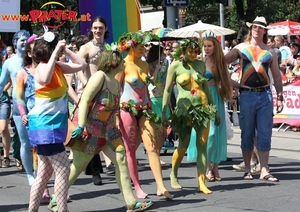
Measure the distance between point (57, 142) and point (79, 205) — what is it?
1.56 meters

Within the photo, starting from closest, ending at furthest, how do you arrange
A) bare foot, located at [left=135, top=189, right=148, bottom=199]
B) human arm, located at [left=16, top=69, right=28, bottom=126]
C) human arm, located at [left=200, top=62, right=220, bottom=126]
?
human arm, located at [left=16, top=69, right=28, bottom=126] → bare foot, located at [left=135, top=189, right=148, bottom=199] → human arm, located at [left=200, top=62, right=220, bottom=126]

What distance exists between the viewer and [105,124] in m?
7.57

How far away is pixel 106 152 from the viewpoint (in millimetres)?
7586

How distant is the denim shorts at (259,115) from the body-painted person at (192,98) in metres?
1.03

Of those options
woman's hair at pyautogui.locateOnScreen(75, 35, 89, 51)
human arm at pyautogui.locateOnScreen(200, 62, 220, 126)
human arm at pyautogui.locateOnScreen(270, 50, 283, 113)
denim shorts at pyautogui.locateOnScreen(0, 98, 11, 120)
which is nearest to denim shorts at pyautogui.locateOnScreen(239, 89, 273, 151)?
human arm at pyautogui.locateOnScreen(270, 50, 283, 113)

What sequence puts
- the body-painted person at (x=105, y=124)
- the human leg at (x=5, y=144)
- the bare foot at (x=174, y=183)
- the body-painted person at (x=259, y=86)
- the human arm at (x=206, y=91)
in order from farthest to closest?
the human leg at (x=5, y=144), the body-painted person at (x=259, y=86), the bare foot at (x=174, y=183), the human arm at (x=206, y=91), the body-painted person at (x=105, y=124)

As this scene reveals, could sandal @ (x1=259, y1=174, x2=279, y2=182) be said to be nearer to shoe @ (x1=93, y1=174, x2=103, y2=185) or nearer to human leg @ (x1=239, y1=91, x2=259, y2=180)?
human leg @ (x1=239, y1=91, x2=259, y2=180)

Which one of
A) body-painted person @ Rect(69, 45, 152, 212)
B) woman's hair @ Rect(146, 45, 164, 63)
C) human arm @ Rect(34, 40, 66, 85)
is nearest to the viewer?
human arm @ Rect(34, 40, 66, 85)

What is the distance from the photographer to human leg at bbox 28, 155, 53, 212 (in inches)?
279

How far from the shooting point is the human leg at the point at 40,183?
7086mm

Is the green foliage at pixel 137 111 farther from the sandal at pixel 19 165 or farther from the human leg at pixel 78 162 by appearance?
the sandal at pixel 19 165

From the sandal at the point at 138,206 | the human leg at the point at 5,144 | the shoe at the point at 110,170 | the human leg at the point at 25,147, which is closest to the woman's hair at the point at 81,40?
the human leg at the point at 25,147

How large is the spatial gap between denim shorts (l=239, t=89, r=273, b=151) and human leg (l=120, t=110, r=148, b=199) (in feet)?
6.38

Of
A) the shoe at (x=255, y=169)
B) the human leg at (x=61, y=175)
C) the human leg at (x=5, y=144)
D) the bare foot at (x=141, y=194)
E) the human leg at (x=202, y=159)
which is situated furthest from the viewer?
the human leg at (x=5, y=144)
